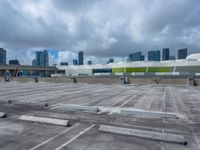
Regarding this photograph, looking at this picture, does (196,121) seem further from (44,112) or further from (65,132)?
(44,112)

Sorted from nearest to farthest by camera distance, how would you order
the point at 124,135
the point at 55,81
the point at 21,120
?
the point at 124,135 → the point at 21,120 → the point at 55,81

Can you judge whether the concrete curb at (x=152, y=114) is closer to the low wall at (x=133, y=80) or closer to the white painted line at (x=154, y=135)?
the white painted line at (x=154, y=135)

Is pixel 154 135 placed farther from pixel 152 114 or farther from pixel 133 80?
pixel 133 80

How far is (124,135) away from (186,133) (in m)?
2.82

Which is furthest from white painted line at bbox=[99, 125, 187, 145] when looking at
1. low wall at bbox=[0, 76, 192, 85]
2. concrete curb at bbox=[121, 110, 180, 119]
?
low wall at bbox=[0, 76, 192, 85]

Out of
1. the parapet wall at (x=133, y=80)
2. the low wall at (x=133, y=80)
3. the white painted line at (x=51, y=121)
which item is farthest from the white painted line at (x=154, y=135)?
the low wall at (x=133, y=80)

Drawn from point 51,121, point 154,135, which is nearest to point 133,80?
point 51,121

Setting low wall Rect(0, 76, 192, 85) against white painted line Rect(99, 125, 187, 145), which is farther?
low wall Rect(0, 76, 192, 85)

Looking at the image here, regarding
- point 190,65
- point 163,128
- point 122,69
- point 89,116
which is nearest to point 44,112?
point 89,116

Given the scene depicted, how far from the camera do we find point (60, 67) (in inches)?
4963

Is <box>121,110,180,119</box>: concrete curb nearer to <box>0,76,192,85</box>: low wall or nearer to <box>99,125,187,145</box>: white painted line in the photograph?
<box>99,125,187,145</box>: white painted line

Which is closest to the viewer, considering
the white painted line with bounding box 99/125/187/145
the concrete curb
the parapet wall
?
the white painted line with bounding box 99/125/187/145

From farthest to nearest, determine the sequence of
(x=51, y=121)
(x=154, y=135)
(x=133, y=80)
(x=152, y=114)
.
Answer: (x=133, y=80) < (x=152, y=114) < (x=51, y=121) < (x=154, y=135)

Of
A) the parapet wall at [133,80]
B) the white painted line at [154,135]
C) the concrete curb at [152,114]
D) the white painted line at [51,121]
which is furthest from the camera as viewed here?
the parapet wall at [133,80]
